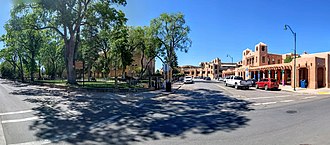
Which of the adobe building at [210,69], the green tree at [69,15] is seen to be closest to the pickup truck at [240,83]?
the green tree at [69,15]

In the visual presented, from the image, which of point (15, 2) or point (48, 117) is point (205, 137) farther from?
point (15, 2)

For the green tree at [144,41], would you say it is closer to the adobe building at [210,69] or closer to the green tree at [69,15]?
the green tree at [69,15]

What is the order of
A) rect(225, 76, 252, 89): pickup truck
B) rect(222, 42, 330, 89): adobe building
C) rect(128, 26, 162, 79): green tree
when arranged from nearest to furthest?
1. rect(225, 76, 252, 89): pickup truck
2. rect(222, 42, 330, 89): adobe building
3. rect(128, 26, 162, 79): green tree

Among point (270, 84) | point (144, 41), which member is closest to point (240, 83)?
point (270, 84)

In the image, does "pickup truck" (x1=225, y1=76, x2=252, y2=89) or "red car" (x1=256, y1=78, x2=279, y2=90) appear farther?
"pickup truck" (x1=225, y1=76, x2=252, y2=89)

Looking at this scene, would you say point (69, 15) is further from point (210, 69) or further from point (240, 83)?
point (210, 69)

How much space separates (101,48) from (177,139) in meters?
41.9

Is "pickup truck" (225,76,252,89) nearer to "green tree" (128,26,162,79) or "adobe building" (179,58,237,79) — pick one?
"green tree" (128,26,162,79)

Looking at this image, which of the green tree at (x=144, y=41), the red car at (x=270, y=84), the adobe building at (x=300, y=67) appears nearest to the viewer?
the red car at (x=270, y=84)

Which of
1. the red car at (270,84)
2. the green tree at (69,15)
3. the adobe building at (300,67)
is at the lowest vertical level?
the red car at (270,84)

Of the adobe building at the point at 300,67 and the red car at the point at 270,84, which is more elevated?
the adobe building at the point at 300,67

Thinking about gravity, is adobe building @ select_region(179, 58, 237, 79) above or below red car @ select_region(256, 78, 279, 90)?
above

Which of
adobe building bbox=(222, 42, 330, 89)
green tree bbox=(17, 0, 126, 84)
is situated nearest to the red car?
adobe building bbox=(222, 42, 330, 89)

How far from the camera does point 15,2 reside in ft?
74.0
